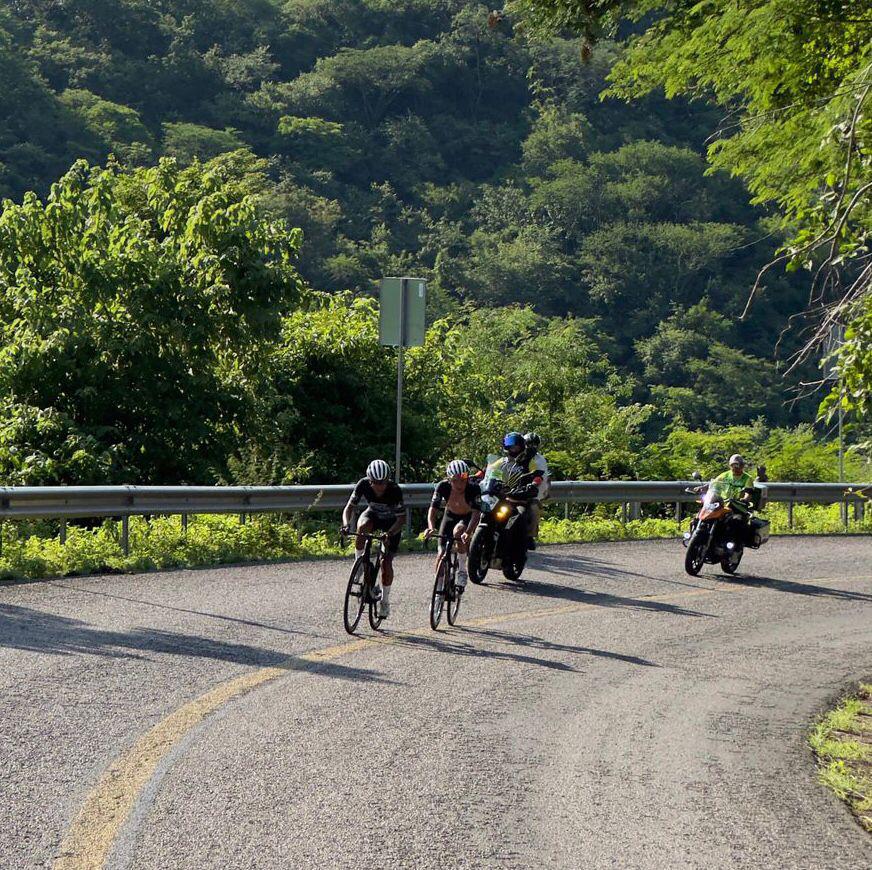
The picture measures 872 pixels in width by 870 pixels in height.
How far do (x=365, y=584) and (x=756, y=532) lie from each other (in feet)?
23.9

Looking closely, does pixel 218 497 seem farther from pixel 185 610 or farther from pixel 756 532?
pixel 756 532

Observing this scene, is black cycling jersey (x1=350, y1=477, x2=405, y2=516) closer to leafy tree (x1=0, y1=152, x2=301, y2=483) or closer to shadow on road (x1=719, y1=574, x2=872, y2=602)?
shadow on road (x1=719, y1=574, x2=872, y2=602)

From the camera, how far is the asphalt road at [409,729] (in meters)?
6.46

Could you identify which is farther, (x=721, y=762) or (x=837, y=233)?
(x=837, y=233)

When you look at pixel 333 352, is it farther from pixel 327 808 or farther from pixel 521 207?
pixel 521 207

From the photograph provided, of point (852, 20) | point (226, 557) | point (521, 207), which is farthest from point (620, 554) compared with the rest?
point (521, 207)

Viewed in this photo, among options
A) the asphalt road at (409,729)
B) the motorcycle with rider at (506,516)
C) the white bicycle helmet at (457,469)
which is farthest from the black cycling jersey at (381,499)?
the motorcycle with rider at (506,516)

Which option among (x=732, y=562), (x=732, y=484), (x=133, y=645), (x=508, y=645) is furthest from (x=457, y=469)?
(x=732, y=484)

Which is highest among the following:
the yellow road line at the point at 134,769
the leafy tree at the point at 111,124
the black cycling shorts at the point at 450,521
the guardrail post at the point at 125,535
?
the leafy tree at the point at 111,124

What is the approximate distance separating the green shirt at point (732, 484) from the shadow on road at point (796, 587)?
1042mm

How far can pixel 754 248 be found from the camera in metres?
95.5

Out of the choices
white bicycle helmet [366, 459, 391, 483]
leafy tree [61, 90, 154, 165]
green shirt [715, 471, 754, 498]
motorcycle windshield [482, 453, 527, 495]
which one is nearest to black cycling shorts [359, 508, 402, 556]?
white bicycle helmet [366, 459, 391, 483]

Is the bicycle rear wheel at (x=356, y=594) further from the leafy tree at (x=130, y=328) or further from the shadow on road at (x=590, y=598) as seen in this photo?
the leafy tree at (x=130, y=328)

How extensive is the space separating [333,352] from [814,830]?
17.0 metres
